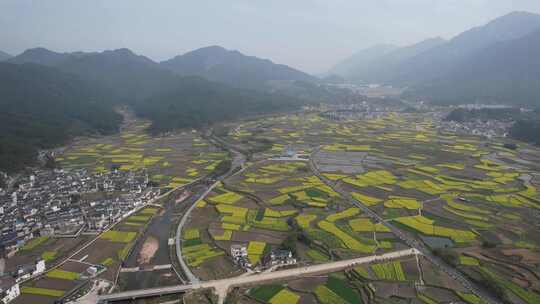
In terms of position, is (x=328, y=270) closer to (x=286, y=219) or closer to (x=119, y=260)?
(x=286, y=219)

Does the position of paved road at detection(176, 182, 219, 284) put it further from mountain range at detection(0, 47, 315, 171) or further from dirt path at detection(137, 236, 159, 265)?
mountain range at detection(0, 47, 315, 171)

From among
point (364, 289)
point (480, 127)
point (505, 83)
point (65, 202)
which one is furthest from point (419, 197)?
point (505, 83)

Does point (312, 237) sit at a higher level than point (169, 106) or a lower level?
lower

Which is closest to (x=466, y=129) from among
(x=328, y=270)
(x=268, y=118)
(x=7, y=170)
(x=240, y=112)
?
(x=268, y=118)

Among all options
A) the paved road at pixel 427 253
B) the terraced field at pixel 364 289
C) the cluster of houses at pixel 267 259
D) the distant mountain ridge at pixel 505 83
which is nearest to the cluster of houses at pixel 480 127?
the distant mountain ridge at pixel 505 83

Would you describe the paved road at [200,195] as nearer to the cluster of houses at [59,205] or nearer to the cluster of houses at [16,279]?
the cluster of houses at [59,205]

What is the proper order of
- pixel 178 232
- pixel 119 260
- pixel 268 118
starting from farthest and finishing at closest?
pixel 268 118 < pixel 178 232 < pixel 119 260
